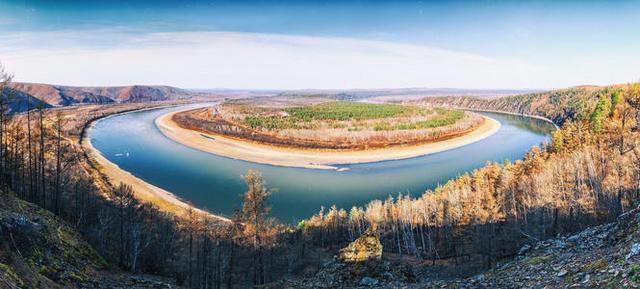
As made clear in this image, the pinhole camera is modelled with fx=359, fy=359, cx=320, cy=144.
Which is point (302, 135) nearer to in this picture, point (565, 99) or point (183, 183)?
point (183, 183)

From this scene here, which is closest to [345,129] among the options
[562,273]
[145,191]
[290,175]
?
[290,175]

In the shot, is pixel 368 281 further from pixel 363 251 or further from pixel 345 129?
pixel 345 129

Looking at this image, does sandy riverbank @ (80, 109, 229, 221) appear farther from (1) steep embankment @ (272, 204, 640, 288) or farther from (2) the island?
(1) steep embankment @ (272, 204, 640, 288)

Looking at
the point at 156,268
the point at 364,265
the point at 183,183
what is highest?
the point at 364,265

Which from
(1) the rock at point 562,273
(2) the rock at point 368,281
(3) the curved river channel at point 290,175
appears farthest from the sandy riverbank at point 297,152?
(1) the rock at point 562,273

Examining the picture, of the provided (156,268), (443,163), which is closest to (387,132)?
(443,163)

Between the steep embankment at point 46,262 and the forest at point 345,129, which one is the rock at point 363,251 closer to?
the steep embankment at point 46,262
